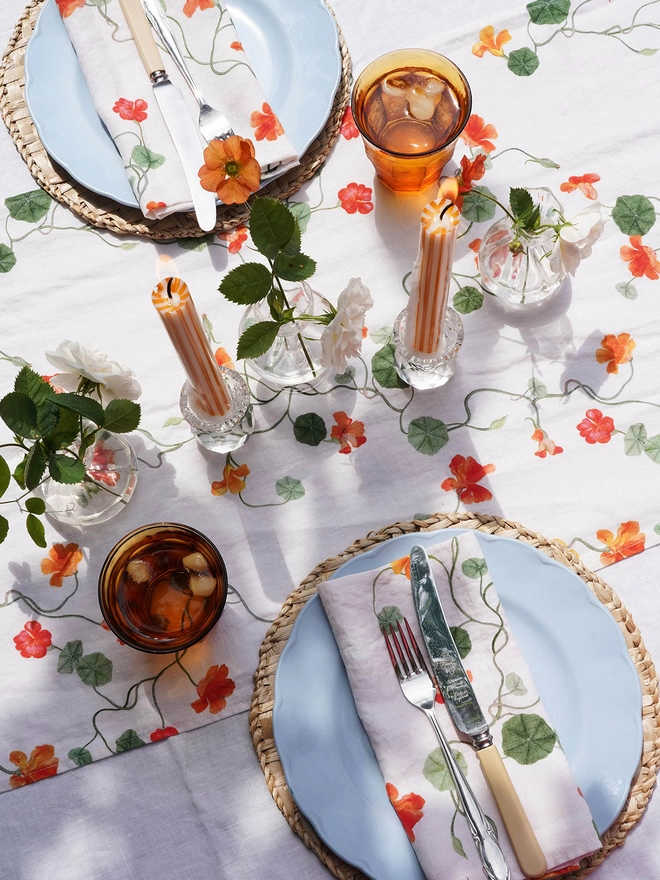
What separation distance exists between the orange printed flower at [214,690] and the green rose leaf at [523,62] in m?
0.82

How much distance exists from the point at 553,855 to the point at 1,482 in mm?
634

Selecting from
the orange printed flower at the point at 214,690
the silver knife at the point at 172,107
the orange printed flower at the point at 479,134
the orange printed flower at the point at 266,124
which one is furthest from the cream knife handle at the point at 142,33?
the orange printed flower at the point at 214,690

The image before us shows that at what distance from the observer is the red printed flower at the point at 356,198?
992mm

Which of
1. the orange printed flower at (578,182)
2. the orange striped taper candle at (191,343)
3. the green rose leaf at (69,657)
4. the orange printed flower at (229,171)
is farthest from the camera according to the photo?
the orange printed flower at (578,182)

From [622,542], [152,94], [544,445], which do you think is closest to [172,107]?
[152,94]

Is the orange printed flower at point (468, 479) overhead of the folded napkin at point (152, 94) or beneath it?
beneath

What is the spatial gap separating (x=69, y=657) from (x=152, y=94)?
676 mm

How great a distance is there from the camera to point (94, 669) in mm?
879

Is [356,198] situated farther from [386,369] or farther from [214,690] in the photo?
[214,690]

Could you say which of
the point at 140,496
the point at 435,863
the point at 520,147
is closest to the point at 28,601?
the point at 140,496

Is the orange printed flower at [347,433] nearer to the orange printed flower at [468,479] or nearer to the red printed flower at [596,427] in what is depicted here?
the orange printed flower at [468,479]

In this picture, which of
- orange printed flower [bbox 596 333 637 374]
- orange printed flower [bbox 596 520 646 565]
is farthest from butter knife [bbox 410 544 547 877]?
orange printed flower [bbox 596 333 637 374]

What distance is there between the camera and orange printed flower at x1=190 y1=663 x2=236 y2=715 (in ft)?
2.84

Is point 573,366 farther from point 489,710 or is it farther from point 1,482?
point 1,482
